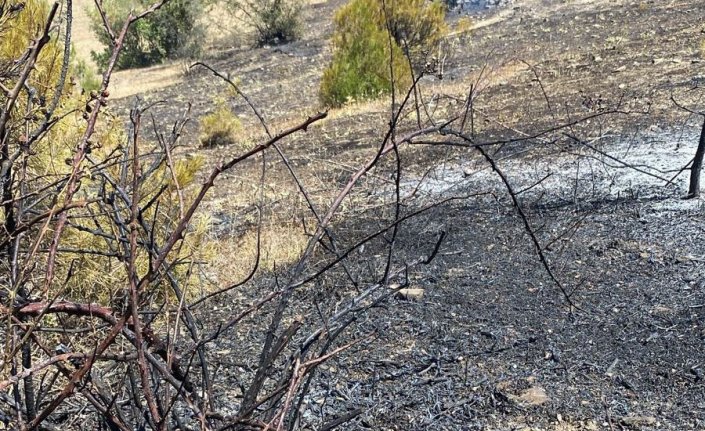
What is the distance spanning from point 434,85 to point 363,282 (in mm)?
8944

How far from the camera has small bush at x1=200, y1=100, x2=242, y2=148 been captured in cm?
1177

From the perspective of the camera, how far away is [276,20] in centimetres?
2370

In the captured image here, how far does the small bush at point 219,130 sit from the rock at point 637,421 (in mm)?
8957

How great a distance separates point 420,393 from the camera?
3586mm

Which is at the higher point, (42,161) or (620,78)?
(42,161)

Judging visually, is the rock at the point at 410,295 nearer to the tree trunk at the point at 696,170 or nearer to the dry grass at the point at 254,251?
the dry grass at the point at 254,251

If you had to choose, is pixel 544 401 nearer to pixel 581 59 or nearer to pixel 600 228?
pixel 600 228

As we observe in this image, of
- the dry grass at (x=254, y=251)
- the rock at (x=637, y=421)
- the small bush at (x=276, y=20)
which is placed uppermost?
the small bush at (x=276, y=20)

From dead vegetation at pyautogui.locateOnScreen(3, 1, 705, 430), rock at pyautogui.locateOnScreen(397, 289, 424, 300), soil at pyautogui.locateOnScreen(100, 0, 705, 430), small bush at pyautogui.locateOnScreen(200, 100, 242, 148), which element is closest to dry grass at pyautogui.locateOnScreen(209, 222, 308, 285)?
dead vegetation at pyautogui.locateOnScreen(3, 1, 705, 430)

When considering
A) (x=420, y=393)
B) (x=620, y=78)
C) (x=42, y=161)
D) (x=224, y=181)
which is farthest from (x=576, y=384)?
(x=620, y=78)

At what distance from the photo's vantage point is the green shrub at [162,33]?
24531mm

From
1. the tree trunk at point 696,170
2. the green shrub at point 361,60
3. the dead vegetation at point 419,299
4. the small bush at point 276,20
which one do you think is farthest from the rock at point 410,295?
the small bush at point 276,20

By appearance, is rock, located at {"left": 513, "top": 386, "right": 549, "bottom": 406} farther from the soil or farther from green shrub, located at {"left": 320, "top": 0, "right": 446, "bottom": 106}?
green shrub, located at {"left": 320, "top": 0, "right": 446, "bottom": 106}

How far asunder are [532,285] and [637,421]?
1401mm
